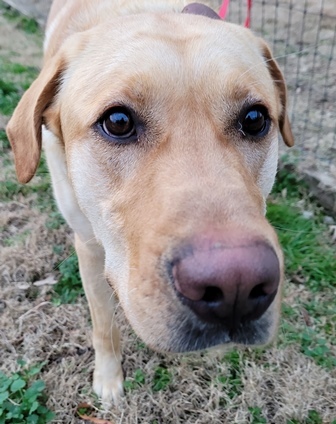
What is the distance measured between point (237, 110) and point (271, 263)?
0.82m

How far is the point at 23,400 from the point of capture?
3086mm

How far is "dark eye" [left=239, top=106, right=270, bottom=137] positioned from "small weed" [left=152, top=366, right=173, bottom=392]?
1.65 meters

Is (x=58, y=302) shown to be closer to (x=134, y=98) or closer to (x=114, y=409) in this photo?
(x=114, y=409)

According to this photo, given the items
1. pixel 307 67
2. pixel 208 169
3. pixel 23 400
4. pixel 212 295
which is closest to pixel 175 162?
pixel 208 169

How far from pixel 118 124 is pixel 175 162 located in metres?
0.34

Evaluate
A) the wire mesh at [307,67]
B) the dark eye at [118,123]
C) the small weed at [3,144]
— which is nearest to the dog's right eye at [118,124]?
the dark eye at [118,123]

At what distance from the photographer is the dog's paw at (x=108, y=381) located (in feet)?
10.6

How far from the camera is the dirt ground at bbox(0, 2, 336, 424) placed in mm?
3145

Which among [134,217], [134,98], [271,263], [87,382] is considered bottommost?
[87,382]

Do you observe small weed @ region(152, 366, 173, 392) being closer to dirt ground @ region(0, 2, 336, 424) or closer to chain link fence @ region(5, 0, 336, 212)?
dirt ground @ region(0, 2, 336, 424)

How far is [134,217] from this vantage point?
82.2 inches

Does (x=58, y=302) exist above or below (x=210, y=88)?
below

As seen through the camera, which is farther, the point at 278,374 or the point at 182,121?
the point at 278,374

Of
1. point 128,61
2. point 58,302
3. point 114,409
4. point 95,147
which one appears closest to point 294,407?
point 114,409
